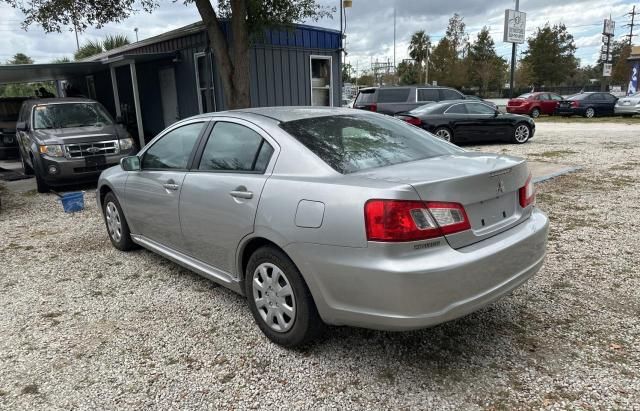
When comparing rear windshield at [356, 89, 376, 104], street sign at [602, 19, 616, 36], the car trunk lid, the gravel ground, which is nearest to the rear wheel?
rear windshield at [356, 89, 376, 104]

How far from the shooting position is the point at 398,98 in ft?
51.9

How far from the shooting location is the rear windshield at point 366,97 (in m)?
16.0

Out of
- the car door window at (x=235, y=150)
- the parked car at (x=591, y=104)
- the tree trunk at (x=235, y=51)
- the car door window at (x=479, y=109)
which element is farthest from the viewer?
the parked car at (x=591, y=104)

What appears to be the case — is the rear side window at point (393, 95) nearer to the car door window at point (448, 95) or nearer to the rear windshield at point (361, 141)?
the car door window at point (448, 95)

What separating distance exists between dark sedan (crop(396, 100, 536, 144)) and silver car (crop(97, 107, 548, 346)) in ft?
30.6

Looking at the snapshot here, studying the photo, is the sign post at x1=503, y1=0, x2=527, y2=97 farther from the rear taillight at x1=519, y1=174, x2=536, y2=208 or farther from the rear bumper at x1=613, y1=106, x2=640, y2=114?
the rear taillight at x1=519, y1=174, x2=536, y2=208

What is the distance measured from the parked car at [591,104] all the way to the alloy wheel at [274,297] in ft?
86.3

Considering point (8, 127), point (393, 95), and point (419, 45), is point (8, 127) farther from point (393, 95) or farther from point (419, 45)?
point (419, 45)

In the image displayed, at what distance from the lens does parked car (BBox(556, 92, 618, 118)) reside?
24.6m

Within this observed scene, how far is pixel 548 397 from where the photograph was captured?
2.51 m

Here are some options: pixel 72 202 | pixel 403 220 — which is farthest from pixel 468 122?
pixel 403 220

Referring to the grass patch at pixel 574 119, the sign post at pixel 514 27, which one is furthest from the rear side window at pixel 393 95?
the sign post at pixel 514 27

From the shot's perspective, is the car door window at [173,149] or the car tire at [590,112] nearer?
the car door window at [173,149]

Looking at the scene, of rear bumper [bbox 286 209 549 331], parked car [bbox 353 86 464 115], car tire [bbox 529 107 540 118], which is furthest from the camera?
car tire [bbox 529 107 540 118]
